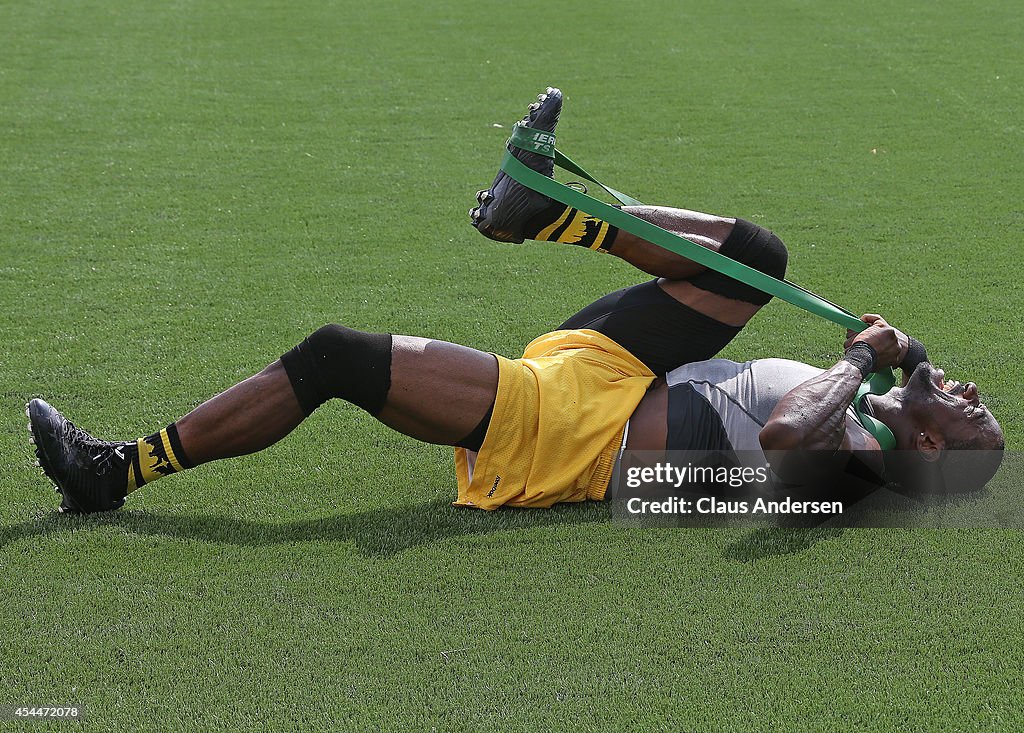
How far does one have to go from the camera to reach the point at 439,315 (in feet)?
18.0

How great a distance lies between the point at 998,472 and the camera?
161 inches

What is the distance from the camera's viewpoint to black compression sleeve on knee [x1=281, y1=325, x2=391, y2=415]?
11.8ft

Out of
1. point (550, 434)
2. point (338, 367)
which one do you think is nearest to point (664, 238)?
point (550, 434)

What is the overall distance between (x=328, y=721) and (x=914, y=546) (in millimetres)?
1813

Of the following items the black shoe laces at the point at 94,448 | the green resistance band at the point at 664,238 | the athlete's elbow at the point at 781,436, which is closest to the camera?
the athlete's elbow at the point at 781,436

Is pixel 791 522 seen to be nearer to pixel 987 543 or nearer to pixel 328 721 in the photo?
pixel 987 543

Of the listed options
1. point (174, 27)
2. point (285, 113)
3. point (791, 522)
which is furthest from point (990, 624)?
point (174, 27)

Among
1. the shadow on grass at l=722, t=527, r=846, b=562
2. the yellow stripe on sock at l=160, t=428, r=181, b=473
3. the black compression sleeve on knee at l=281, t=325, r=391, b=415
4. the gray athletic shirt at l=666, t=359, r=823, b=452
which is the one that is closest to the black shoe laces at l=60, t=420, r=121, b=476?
the yellow stripe on sock at l=160, t=428, r=181, b=473

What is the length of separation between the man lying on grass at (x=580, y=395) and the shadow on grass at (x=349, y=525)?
5 centimetres

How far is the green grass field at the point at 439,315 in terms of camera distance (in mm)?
2996

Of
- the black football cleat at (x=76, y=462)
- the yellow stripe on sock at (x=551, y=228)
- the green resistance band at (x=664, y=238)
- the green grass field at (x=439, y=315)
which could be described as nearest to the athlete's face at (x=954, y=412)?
the green resistance band at (x=664, y=238)

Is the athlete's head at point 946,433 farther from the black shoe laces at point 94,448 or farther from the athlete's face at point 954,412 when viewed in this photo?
the black shoe laces at point 94,448

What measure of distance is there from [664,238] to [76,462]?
1907mm

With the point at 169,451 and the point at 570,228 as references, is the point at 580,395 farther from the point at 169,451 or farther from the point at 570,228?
the point at 169,451
